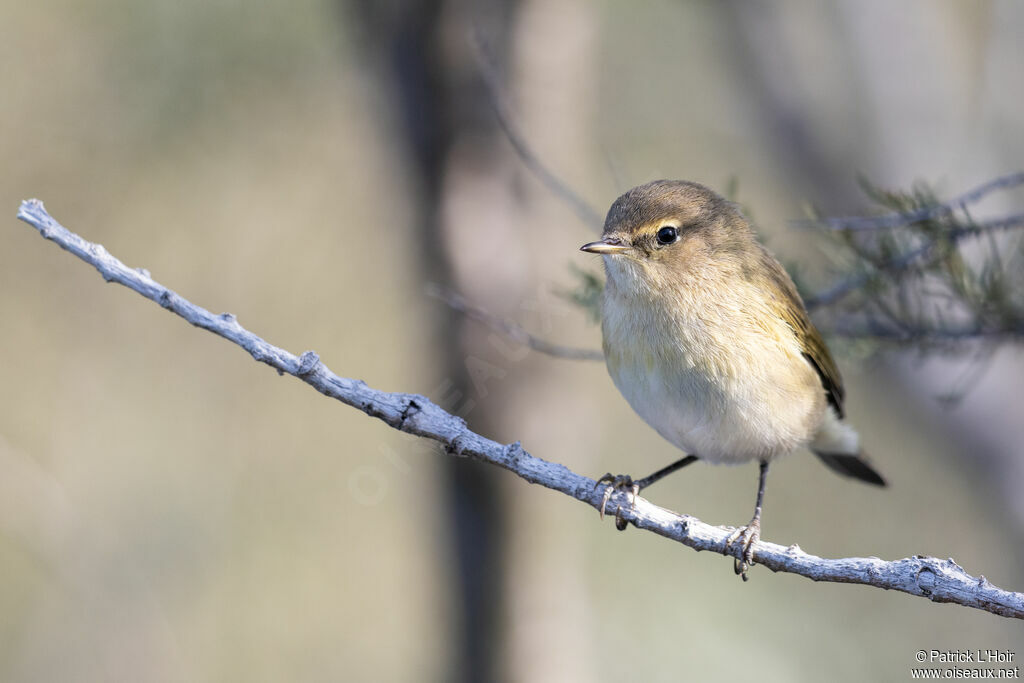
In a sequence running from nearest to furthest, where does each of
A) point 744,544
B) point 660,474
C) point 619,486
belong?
point 744,544
point 619,486
point 660,474

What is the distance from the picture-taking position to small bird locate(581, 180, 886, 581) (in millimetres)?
2562

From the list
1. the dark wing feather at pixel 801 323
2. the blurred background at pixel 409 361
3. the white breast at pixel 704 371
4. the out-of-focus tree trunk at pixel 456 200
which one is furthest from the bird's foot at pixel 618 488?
the out-of-focus tree trunk at pixel 456 200

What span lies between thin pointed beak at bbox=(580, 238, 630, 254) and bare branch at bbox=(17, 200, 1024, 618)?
665mm

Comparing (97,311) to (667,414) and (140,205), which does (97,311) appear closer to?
(140,205)

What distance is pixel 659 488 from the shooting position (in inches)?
276

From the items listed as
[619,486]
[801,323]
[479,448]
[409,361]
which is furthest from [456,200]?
[479,448]

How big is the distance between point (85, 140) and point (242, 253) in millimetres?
1096

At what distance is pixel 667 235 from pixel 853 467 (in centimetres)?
159

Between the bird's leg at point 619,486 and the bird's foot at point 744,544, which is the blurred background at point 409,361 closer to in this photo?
the bird's leg at point 619,486

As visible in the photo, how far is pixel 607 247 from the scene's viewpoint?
254 centimetres

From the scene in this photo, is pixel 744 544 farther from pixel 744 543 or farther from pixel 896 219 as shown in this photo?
pixel 896 219

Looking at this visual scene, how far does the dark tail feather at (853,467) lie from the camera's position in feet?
11.9

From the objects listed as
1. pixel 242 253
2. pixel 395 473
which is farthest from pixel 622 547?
pixel 242 253

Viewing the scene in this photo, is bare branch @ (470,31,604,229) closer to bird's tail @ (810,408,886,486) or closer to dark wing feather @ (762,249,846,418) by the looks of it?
dark wing feather @ (762,249,846,418)
